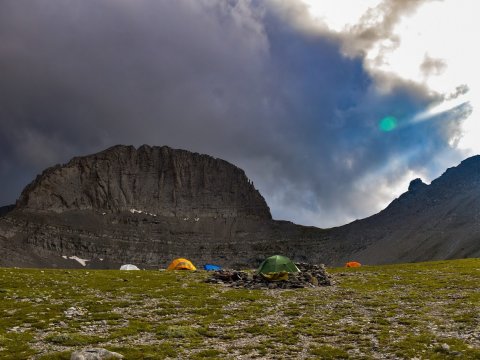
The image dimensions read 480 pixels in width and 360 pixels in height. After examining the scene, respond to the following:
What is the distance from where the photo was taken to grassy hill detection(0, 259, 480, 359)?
19516 mm

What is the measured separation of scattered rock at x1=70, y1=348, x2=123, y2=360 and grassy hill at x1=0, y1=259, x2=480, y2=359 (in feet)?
3.06

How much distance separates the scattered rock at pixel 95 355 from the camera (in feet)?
56.0

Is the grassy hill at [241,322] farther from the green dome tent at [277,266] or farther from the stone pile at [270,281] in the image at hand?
the green dome tent at [277,266]

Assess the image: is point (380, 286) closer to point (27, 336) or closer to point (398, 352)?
point (398, 352)

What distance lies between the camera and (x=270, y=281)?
45844 millimetres

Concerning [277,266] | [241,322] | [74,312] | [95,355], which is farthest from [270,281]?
[95,355]

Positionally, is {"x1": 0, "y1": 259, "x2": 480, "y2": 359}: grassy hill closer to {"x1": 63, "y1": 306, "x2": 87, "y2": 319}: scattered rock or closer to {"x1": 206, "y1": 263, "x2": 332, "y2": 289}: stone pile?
{"x1": 63, "y1": 306, "x2": 87, "y2": 319}: scattered rock

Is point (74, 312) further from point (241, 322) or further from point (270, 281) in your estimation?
point (270, 281)

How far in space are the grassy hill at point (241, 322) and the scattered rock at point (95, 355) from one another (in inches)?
36.7

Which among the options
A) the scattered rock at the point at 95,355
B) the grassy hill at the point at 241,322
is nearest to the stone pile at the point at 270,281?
the grassy hill at the point at 241,322

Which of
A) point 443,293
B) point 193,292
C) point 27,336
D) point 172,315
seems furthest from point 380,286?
point 27,336

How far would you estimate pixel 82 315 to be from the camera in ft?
91.7

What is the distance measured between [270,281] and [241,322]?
19604 mm

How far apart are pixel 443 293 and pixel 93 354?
99.7 feet
